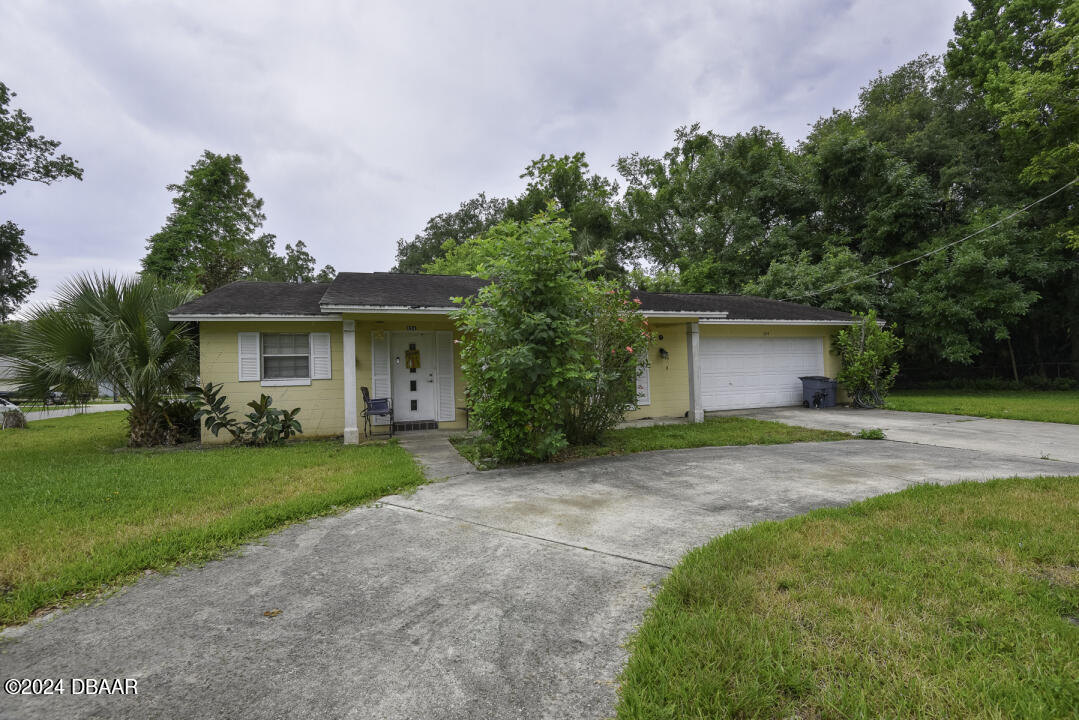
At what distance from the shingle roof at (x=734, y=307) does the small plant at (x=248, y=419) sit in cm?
712

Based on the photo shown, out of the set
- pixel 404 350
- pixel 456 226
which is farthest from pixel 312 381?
Answer: pixel 456 226

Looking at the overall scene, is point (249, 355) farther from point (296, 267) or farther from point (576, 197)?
point (296, 267)

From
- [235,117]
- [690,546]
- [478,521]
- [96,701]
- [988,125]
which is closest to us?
[96,701]

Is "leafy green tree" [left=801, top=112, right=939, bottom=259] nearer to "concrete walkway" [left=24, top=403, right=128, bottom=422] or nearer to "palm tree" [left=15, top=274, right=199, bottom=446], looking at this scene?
"palm tree" [left=15, top=274, right=199, bottom=446]

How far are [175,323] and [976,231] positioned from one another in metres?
21.4

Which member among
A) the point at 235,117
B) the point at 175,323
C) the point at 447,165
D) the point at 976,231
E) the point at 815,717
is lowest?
the point at 815,717

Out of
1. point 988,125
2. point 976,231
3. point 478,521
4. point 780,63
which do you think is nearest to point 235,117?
point 478,521

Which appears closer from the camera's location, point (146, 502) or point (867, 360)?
point (146, 502)

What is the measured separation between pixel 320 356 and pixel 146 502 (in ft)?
15.6

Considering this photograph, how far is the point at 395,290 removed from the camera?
9.25 meters

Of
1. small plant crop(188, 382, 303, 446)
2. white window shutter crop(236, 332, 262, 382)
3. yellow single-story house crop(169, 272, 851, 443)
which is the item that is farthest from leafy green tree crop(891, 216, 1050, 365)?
white window shutter crop(236, 332, 262, 382)

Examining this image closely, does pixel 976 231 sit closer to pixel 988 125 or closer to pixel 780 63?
pixel 988 125

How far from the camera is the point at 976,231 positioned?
47.0 feet

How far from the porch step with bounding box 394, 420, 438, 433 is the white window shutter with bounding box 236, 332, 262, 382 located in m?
2.67
